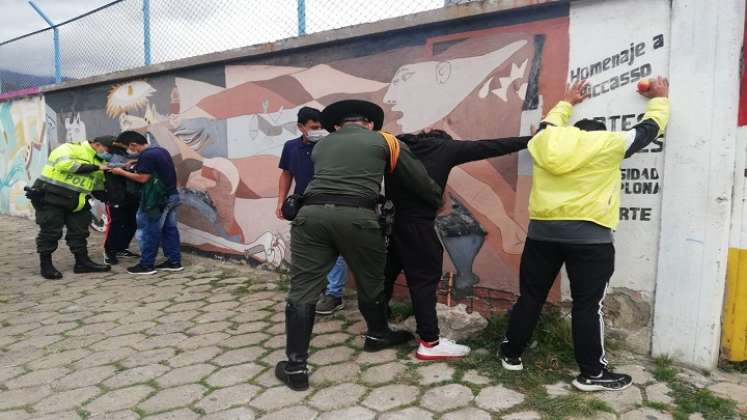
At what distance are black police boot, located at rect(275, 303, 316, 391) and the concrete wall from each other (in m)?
1.52

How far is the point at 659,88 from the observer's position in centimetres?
308

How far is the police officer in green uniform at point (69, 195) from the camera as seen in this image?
18.6 ft

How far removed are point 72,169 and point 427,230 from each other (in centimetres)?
420

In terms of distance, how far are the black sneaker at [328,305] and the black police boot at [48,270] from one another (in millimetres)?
3260

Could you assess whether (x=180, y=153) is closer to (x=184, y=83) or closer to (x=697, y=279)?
(x=184, y=83)

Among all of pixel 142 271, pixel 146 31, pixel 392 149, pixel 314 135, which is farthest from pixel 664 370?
pixel 146 31

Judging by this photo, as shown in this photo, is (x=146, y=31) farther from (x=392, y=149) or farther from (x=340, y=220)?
(x=340, y=220)

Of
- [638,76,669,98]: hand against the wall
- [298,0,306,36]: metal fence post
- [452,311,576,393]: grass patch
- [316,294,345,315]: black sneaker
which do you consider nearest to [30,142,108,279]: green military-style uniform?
[298,0,306,36]: metal fence post

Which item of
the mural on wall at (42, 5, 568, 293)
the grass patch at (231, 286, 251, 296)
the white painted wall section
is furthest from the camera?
the grass patch at (231, 286, 251, 296)

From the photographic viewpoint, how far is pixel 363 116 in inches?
133

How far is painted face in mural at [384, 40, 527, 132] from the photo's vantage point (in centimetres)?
386

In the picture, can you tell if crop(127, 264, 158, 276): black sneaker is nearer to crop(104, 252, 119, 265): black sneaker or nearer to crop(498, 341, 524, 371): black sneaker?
crop(104, 252, 119, 265): black sneaker

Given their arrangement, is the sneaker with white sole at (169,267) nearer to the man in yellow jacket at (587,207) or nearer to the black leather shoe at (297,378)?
the black leather shoe at (297,378)

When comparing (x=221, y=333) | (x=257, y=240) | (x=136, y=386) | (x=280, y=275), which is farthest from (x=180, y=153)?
(x=136, y=386)
